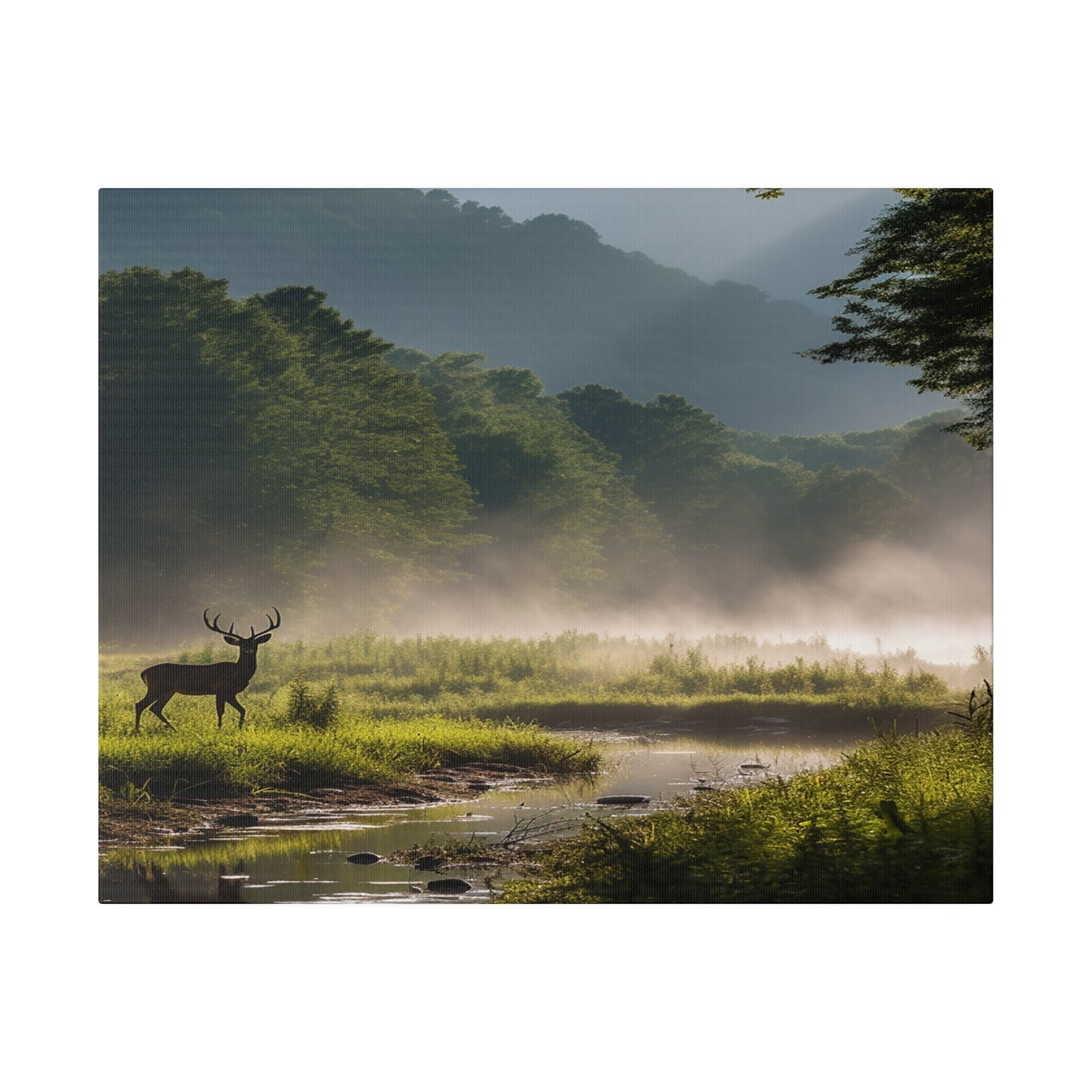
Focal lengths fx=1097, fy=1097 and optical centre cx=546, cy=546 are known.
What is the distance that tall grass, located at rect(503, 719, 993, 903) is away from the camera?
6.76m

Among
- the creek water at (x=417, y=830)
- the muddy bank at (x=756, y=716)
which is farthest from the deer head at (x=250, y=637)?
the muddy bank at (x=756, y=716)

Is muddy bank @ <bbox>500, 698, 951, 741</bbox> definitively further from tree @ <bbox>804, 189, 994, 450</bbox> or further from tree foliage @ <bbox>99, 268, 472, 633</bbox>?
tree @ <bbox>804, 189, 994, 450</bbox>

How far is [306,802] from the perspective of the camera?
721 cm

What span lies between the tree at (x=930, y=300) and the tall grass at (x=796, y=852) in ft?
8.09

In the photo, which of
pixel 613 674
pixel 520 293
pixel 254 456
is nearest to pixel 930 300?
pixel 520 293

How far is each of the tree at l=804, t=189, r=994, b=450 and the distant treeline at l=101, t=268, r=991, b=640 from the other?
328 millimetres

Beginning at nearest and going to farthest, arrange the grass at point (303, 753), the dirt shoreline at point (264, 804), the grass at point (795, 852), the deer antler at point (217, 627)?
the grass at point (795, 852) < the dirt shoreline at point (264, 804) < the grass at point (303, 753) < the deer antler at point (217, 627)

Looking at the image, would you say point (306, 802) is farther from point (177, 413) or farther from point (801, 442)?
point (801, 442)

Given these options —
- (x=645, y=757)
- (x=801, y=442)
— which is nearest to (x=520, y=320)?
(x=801, y=442)

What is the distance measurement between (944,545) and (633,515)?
6.75 ft

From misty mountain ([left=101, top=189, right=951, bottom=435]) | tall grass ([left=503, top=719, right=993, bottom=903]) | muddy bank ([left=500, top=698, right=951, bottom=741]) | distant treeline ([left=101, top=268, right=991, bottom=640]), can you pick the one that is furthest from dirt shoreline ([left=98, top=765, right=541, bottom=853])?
misty mountain ([left=101, top=189, right=951, bottom=435])

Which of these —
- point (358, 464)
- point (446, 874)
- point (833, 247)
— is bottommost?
point (446, 874)

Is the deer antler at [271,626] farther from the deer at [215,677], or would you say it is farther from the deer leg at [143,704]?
the deer leg at [143,704]

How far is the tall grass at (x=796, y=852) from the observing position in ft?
22.2
